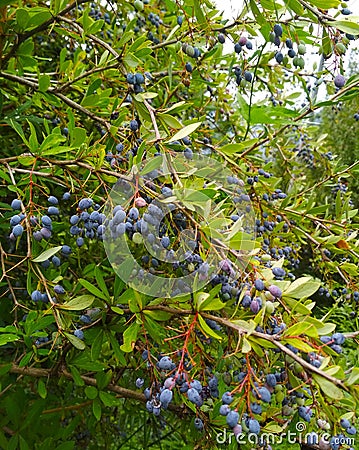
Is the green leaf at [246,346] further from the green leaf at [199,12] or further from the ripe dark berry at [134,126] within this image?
the green leaf at [199,12]

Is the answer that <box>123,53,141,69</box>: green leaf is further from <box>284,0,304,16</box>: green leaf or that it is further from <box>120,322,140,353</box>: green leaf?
<box>120,322,140,353</box>: green leaf

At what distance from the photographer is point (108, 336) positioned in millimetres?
972

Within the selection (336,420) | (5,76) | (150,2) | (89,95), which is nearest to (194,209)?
(336,420)

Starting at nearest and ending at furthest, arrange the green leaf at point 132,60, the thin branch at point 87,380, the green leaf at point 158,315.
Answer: the green leaf at point 158,315 < the green leaf at point 132,60 < the thin branch at point 87,380

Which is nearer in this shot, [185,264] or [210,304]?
[210,304]

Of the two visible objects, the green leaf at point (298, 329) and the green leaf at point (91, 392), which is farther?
the green leaf at point (91, 392)

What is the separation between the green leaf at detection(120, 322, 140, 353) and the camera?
2.56 feet

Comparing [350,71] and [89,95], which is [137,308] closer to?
[89,95]

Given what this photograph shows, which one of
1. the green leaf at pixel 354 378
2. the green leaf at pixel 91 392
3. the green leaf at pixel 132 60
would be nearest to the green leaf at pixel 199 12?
the green leaf at pixel 132 60

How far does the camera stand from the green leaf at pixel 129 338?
781 millimetres

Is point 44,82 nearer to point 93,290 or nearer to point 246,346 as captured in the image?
point 93,290

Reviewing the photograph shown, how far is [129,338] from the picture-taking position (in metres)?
0.79

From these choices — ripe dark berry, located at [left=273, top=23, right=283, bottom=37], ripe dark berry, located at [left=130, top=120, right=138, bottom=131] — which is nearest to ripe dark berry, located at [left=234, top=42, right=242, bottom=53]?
ripe dark berry, located at [left=273, top=23, right=283, bottom=37]

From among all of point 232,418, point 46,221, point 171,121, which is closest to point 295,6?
point 171,121
